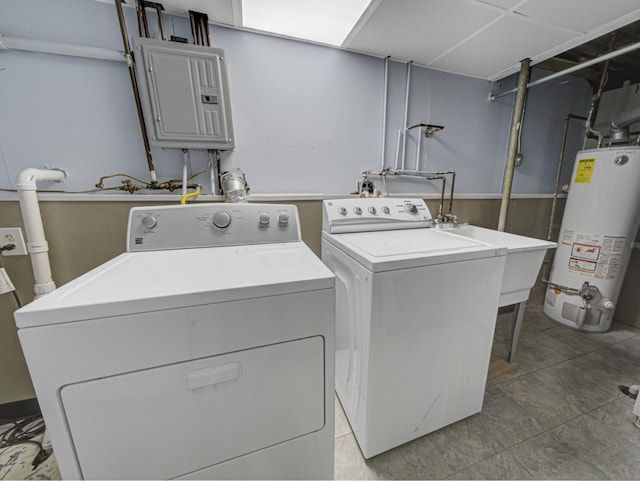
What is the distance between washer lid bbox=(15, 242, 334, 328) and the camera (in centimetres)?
58

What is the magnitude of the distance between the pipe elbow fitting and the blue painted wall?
83mm

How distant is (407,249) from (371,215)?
0.45m

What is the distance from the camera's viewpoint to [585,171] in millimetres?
2029

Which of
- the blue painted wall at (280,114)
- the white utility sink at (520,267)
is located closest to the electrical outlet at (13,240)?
the blue painted wall at (280,114)

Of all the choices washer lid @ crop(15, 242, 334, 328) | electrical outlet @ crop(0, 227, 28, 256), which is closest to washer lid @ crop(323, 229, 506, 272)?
washer lid @ crop(15, 242, 334, 328)

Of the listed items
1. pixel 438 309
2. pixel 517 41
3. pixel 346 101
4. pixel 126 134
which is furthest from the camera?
pixel 346 101

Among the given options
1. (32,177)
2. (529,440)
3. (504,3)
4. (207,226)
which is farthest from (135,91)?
(529,440)

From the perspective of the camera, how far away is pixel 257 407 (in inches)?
29.8

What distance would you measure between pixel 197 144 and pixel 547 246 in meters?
2.12

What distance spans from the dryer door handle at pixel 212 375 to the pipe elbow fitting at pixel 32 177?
4.34 ft

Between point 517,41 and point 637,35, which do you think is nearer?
point 517,41

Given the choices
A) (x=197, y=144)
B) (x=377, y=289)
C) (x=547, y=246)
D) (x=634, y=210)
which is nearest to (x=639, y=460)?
(x=547, y=246)

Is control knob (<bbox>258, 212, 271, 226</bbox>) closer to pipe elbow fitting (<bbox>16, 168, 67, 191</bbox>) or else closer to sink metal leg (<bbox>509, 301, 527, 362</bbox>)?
pipe elbow fitting (<bbox>16, 168, 67, 191</bbox>)

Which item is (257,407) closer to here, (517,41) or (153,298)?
(153,298)
